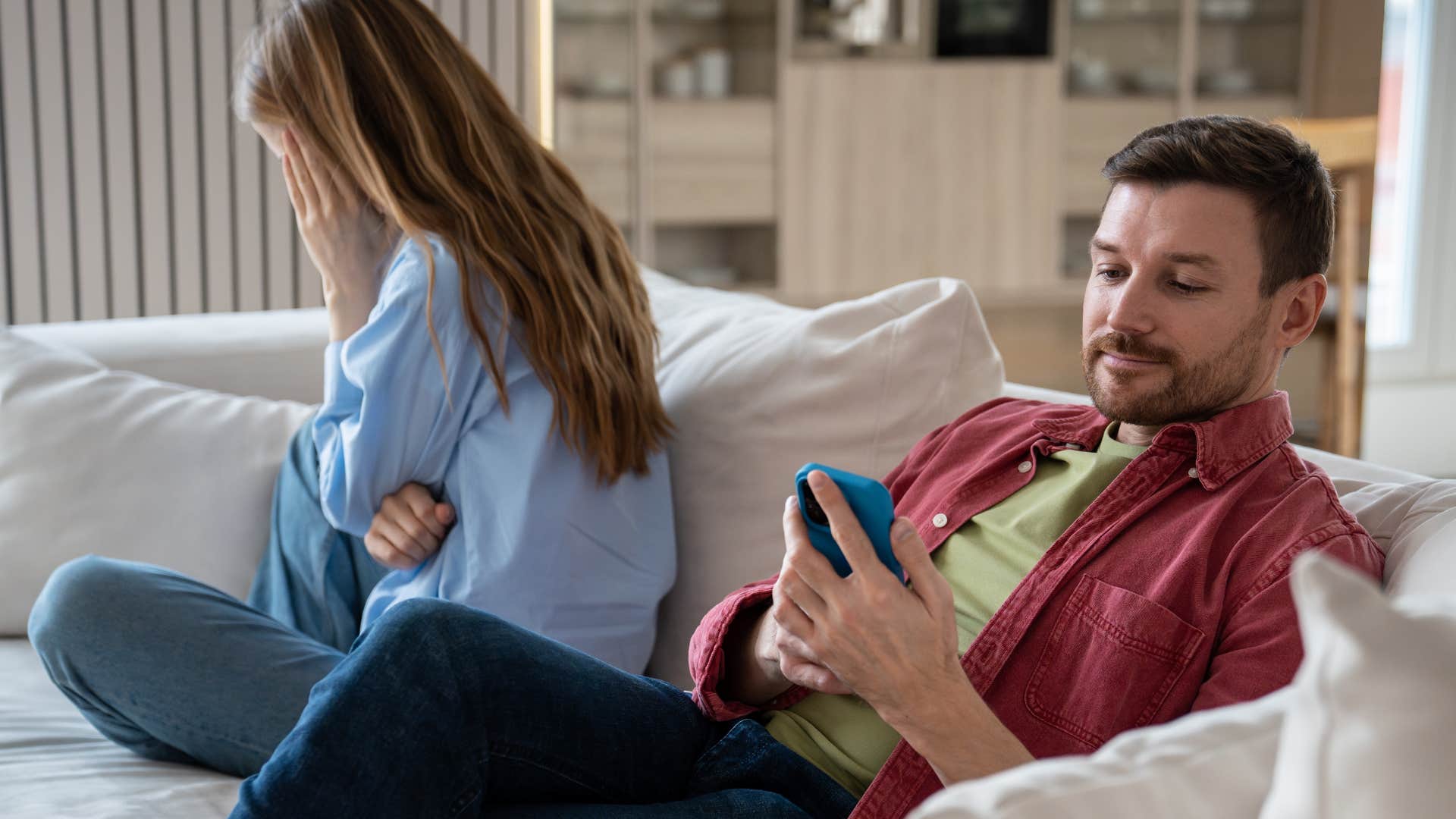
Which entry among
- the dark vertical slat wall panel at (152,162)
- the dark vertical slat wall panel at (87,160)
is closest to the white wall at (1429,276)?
the dark vertical slat wall panel at (152,162)

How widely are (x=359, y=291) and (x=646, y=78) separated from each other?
9.53ft

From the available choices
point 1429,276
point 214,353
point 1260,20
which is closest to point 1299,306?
point 214,353

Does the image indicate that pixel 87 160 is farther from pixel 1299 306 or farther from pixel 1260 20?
pixel 1260 20

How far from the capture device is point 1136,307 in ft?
3.58

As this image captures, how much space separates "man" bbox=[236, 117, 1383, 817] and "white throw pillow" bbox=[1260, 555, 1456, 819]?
1.33 ft

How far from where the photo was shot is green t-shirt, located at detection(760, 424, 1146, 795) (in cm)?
110

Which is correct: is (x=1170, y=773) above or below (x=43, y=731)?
above

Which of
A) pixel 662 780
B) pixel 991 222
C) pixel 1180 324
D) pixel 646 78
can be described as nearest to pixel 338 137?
pixel 662 780

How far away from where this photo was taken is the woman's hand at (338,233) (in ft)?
5.32

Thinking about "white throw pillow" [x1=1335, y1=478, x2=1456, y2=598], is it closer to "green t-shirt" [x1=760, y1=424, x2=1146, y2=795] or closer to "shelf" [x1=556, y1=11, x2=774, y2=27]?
"green t-shirt" [x1=760, y1=424, x2=1146, y2=795]

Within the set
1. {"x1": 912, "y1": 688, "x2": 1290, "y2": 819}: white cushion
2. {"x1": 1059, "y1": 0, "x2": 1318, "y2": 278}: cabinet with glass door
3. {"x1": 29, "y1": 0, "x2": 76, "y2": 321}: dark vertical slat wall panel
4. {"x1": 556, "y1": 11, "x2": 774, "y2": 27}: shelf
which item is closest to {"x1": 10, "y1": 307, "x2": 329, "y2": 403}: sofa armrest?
{"x1": 29, "y1": 0, "x2": 76, "y2": 321}: dark vertical slat wall panel

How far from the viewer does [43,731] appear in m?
1.48

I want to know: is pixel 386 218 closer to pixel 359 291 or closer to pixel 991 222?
pixel 359 291

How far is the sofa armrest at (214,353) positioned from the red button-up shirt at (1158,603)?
1.10 m
